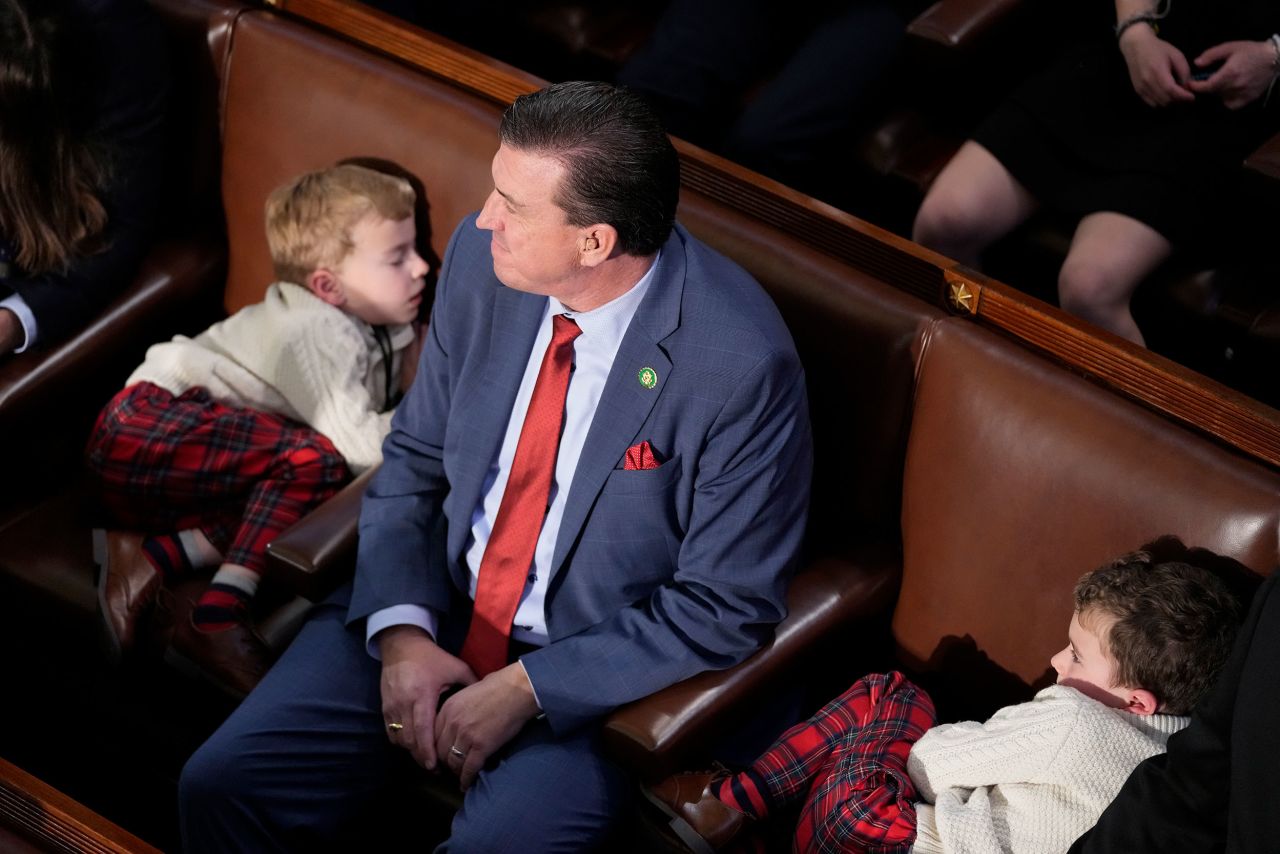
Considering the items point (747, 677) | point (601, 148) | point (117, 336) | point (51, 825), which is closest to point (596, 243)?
point (601, 148)

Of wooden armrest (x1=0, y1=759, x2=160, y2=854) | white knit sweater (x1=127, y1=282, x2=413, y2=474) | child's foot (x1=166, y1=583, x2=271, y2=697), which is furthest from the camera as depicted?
white knit sweater (x1=127, y1=282, x2=413, y2=474)

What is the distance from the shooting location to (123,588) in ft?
6.91

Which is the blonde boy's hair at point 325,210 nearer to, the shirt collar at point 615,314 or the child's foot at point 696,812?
the shirt collar at point 615,314

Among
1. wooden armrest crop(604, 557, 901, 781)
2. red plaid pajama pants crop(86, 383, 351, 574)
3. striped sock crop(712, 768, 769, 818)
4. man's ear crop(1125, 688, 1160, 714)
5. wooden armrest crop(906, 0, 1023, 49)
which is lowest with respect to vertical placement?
red plaid pajama pants crop(86, 383, 351, 574)

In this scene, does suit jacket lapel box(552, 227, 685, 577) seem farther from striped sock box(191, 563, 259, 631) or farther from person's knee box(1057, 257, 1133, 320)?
person's knee box(1057, 257, 1133, 320)

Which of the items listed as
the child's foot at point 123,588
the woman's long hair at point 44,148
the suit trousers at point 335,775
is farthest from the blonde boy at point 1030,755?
the woman's long hair at point 44,148

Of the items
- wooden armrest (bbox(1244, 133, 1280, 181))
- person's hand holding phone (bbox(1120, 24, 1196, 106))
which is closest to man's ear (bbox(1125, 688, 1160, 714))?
wooden armrest (bbox(1244, 133, 1280, 181))

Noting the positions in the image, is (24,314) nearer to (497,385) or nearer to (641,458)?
(497,385)

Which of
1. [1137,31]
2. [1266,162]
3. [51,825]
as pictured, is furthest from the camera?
[1137,31]

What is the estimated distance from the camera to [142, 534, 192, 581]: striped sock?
2.15 metres

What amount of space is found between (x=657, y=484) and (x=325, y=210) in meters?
0.79

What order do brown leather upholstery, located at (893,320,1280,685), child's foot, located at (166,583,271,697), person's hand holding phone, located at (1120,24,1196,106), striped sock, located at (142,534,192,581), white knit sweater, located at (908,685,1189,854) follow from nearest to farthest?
1. white knit sweater, located at (908,685,1189,854)
2. brown leather upholstery, located at (893,320,1280,685)
3. child's foot, located at (166,583,271,697)
4. striped sock, located at (142,534,192,581)
5. person's hand holding phone, located at (1120,24,1196,106)

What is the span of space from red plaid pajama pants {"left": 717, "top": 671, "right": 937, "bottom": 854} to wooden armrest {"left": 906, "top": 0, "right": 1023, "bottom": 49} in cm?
116

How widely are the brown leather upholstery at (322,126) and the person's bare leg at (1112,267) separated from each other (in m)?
1.06
